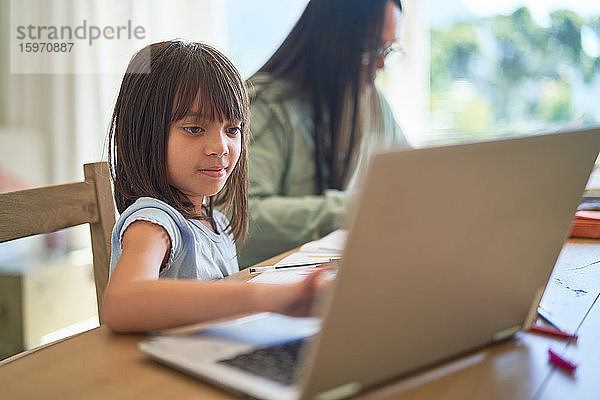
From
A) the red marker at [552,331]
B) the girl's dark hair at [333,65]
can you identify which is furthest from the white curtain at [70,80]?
the red marker at [552,331]

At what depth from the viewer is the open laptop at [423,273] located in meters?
0.44

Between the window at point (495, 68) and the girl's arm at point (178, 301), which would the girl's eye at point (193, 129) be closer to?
the girl's arm at point (178, 301)

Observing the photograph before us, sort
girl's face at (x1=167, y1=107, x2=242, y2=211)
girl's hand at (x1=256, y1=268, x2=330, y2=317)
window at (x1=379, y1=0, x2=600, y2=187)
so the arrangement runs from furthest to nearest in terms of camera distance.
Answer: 1. window at (x1=379, y1=0, x2=600, y2=187)
2. girl's face at (x1=167, y1=107, x2=242, y2=211)
3. girl's hand at (x1=256, y1=268, x2=330, y2=317)

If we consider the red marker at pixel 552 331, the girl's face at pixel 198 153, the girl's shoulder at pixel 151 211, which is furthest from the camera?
the girl's face at pixel 198 153

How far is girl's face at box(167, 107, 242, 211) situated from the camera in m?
0.89

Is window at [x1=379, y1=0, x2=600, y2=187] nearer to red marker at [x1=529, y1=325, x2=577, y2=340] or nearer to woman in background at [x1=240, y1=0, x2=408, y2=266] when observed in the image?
woman in background at [x1=240, y1=0, x2=408, y2=266]

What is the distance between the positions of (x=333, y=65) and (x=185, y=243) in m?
1.03

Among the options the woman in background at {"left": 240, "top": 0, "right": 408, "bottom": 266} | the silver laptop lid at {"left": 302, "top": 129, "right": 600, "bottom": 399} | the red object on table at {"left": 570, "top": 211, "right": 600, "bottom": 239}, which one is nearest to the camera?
the silver laptop lid at {"left": 302, "top": 129, "right": 600, "bottom": 399}

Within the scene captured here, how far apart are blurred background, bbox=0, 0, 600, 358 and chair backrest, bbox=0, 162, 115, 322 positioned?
2.95 ft

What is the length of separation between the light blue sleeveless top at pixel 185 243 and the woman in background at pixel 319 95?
0.68 metres

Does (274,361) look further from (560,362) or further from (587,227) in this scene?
(587,227)

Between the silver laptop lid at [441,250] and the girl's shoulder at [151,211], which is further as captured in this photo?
the girl's shoulder at [151,211]

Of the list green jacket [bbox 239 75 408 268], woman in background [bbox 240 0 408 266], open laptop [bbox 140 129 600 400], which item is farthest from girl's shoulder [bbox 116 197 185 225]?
woman in background [bbox 240 0 408 266]

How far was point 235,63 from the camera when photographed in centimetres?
242
